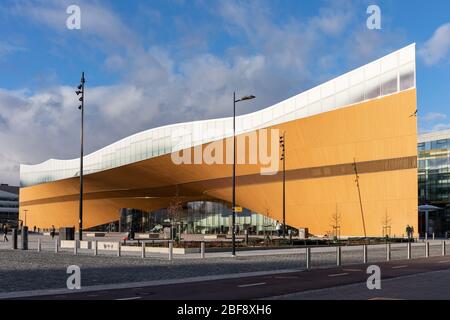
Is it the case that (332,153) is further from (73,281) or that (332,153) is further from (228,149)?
(73,281)

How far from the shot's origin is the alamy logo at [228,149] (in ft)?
214

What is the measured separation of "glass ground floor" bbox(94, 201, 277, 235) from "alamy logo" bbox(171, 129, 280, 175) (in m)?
7.29

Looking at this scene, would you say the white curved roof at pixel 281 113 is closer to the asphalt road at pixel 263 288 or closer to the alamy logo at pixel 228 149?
the alamy logo at pixel 228 149

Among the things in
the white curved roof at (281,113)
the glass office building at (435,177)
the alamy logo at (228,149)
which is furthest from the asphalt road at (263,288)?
the glass office building at (435,177)

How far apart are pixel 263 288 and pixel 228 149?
5562 cm

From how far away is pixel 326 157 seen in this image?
59.6 meters

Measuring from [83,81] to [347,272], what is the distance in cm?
2315

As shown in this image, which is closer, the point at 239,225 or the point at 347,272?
the point at 347,272

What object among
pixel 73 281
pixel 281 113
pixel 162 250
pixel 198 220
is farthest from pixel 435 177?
pixel 73 281

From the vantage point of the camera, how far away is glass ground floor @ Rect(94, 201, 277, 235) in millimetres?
80562

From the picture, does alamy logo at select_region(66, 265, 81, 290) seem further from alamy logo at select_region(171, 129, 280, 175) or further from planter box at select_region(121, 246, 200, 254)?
alamy logo at select_region(171, 129, 280, 175)

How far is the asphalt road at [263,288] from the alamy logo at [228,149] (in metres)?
44.8
